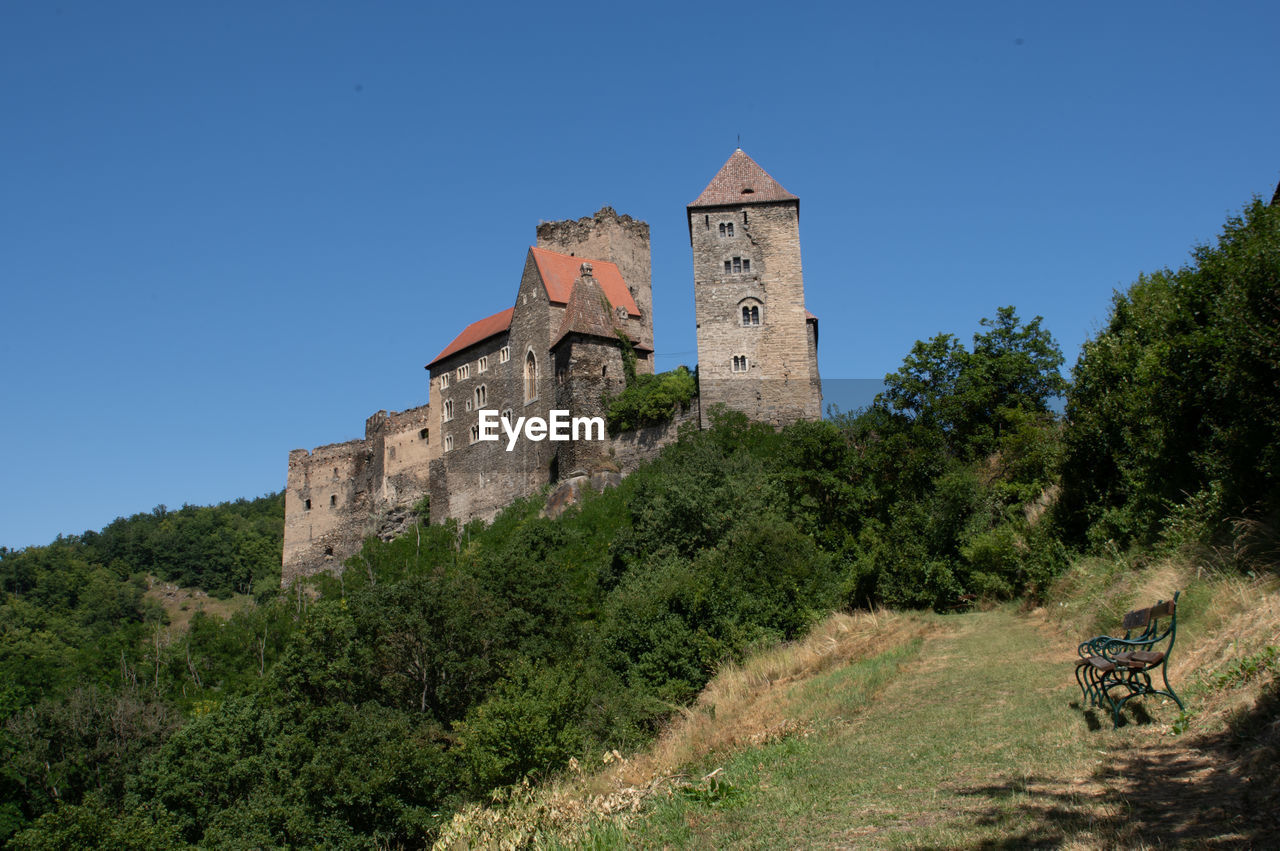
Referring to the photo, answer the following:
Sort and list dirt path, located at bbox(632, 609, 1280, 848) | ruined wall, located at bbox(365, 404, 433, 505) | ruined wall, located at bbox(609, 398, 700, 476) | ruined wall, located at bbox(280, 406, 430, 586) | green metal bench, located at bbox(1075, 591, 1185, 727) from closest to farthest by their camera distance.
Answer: dirt path, located at bbox(632, 609, 1280, 848) → green metal bench, located at bbox(1075, 591, 1185, 727) → ruined wall, located at bbox(609, 398, 700, 476) → ruined wall, located at bbox(365, 404, 433, 505) → ruined wall, located at bbox(280, 406, 430, 586)

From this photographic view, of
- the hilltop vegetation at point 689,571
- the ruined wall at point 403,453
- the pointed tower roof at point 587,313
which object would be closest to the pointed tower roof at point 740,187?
the pointed tower roof at point 587,313

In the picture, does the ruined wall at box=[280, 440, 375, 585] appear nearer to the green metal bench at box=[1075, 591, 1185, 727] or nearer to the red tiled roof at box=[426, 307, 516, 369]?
the red tiled roof at box=[426, 307, 516, 369]

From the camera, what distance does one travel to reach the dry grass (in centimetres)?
959

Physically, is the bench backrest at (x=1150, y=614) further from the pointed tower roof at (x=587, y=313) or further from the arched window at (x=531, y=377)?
the arched window at (x=531, y=377)

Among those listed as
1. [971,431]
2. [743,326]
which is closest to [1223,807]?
[971,431]

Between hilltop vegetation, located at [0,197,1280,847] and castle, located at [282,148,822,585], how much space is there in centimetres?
244

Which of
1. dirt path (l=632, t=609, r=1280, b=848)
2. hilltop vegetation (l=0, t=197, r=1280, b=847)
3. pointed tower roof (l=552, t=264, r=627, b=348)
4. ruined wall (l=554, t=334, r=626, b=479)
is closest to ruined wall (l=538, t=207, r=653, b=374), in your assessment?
pointed tower roof (l=552, t=264, r=627, b=348)

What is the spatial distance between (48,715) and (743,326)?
115 feet

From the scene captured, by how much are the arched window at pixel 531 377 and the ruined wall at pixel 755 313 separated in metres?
→ 9.69

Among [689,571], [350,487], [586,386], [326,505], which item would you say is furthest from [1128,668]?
[326,505]

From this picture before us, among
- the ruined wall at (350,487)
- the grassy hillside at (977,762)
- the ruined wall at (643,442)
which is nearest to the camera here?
the grassy hillside at (977,762)

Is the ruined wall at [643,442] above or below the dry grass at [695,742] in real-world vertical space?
above

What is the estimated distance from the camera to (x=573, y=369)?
42.9 meters

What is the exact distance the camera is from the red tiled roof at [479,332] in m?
51.2
